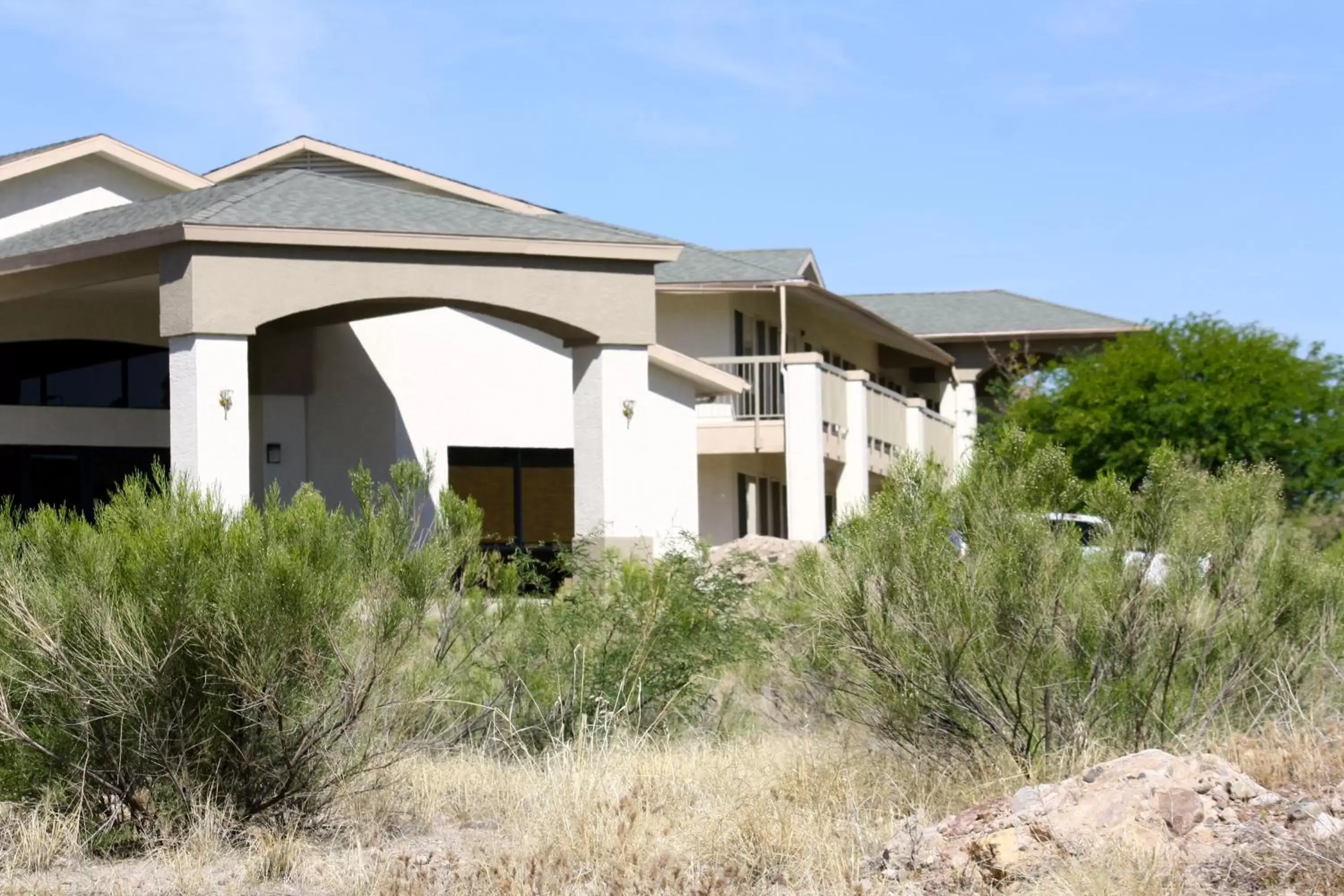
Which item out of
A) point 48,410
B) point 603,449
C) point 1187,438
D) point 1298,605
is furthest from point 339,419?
point 1298,605

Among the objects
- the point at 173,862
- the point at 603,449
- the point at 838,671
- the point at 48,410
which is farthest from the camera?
the point at 48,410

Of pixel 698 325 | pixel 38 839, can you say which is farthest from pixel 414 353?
pixel 38 839

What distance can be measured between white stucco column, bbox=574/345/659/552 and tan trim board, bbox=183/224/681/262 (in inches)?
40.6

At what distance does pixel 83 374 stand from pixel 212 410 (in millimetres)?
6450

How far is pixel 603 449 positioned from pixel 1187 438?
1265 centimetres

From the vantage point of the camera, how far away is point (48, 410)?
2167 cm

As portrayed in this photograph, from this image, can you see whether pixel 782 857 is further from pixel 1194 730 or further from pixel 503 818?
pixel 1194 730

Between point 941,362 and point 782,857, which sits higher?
point 941,362

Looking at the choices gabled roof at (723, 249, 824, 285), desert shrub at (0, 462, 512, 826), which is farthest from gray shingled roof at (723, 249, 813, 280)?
desert shrub at (0, 462, 512, 826)

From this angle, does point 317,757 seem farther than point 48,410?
No

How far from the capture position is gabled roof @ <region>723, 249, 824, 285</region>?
30.4 metres

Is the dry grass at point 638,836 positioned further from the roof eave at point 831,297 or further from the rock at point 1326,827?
the roof eave at point 831,297

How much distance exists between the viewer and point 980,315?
1599 inches

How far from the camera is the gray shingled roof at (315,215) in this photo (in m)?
17.0
